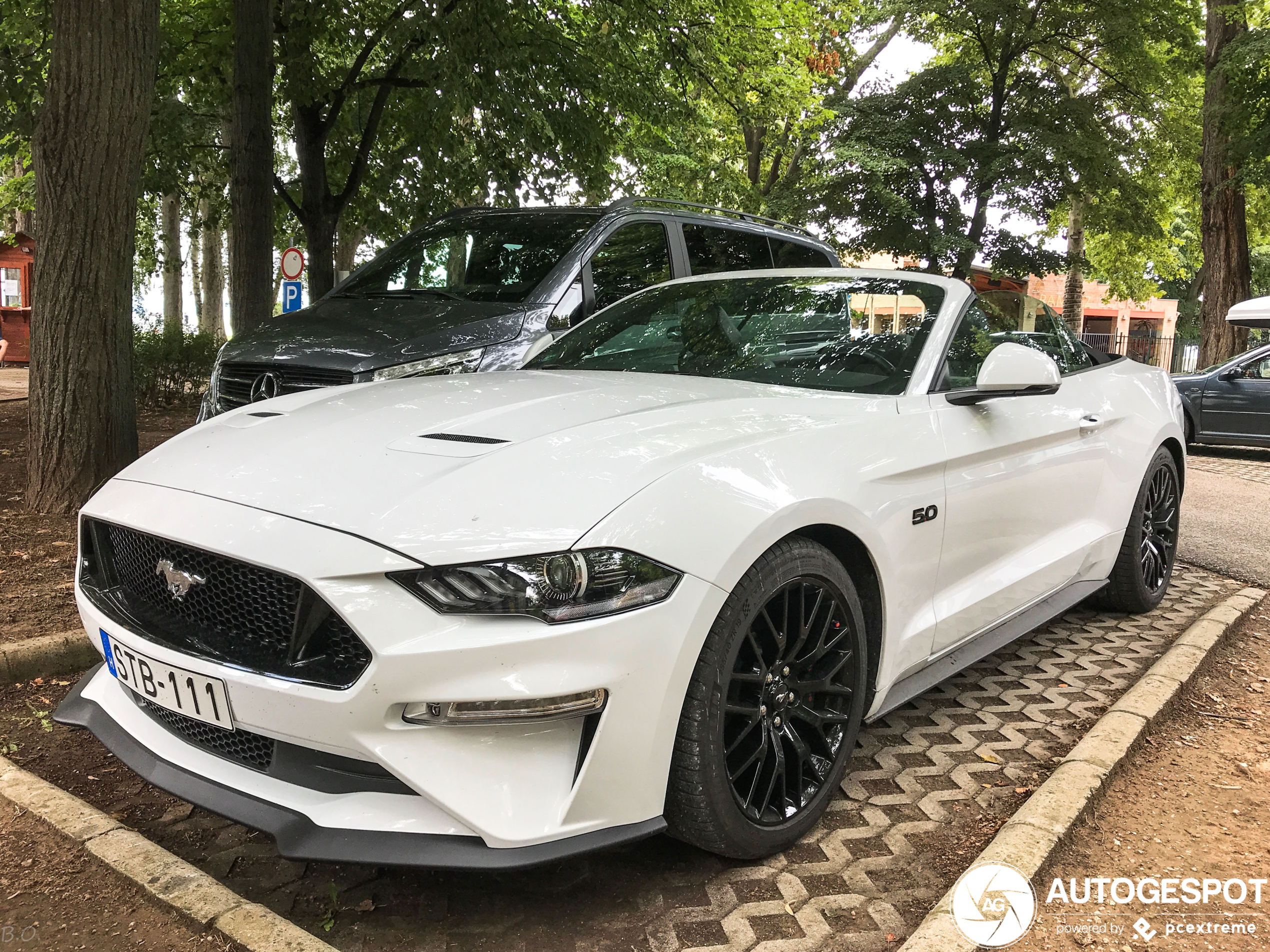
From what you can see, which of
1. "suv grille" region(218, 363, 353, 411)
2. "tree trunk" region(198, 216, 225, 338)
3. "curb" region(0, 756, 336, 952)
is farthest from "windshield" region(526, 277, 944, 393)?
"tree trunk" region(198, 216, 225, 338)

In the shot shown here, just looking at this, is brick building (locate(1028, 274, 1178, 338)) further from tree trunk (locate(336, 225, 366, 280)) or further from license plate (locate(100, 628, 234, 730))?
license plate (locate(100, 628, 234, 730))

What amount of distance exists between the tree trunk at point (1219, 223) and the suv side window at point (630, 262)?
14.9 metres

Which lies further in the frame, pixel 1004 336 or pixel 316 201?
pixel 316 201

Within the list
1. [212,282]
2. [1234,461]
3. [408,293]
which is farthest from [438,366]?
[212,282]

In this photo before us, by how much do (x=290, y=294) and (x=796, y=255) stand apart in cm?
1098

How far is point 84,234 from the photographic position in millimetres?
5469

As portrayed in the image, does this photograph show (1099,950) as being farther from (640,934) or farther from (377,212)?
(377,212)

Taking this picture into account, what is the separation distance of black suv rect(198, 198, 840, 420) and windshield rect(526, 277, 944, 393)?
1.37 meters

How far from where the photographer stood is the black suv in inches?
206

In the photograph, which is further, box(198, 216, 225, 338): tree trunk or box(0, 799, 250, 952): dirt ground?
box(198, 216, 225, 338): tree trunk

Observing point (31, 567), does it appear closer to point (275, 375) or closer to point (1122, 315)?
point (275, 375)

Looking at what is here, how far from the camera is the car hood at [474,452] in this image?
6.79 ft

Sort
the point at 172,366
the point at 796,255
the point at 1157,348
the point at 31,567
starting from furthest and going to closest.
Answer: the point at 1157,348 < the point at 172,366 < the point at 796,255 < the point at 31,567

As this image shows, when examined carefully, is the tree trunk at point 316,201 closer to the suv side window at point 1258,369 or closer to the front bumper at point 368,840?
the front bumper at point 368,840
